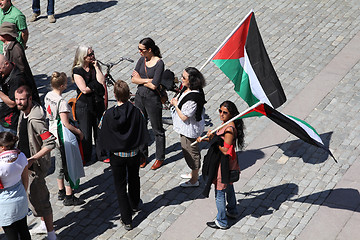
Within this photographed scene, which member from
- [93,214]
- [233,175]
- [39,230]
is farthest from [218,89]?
[39,230]

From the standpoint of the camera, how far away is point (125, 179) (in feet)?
25.1

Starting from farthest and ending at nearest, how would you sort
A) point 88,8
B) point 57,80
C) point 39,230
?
point 88,8
point 57,80
point 39,230

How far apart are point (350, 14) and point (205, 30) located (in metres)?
3.46

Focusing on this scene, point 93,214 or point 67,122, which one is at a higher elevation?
point 67,122

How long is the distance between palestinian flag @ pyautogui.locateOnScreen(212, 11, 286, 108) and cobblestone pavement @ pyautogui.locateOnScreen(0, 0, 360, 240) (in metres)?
1.15

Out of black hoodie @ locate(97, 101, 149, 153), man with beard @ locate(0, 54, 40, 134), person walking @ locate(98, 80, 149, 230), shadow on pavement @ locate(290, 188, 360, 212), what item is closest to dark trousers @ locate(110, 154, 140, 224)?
person walking @ locate(98, 80, 149, 230)

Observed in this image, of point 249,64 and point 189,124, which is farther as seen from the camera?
point 249,64

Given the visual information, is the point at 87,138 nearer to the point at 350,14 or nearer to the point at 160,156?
the point at 160,156

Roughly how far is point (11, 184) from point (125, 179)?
1.55m

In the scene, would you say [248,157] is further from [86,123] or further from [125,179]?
[86,123]

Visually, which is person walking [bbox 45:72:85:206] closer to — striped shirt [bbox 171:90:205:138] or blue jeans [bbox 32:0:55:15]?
striped shirt [bbox 171:90:205:138]

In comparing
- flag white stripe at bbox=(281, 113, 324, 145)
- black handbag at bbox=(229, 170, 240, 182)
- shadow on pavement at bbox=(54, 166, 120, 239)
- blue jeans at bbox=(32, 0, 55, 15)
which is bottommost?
shadow on pavement at bbox=(54, 166, 120, 239)

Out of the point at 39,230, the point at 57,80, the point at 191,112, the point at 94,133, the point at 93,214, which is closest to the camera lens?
the point at 39,230

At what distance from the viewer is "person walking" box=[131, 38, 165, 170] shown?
8672 mm
